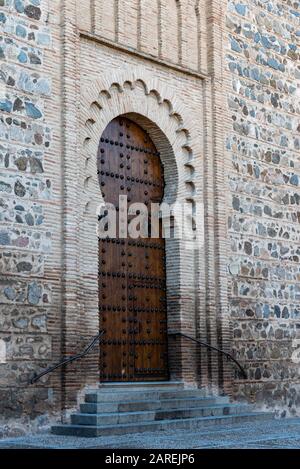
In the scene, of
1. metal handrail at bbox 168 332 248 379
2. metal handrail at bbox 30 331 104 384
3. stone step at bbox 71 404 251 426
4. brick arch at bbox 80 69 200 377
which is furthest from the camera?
metal handrail at bbox 168 332 248 379

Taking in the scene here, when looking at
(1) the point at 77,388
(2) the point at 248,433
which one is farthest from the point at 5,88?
(2) the point at 248,433

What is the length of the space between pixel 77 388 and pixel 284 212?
5.11 meters

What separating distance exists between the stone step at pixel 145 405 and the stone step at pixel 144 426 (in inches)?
12.6

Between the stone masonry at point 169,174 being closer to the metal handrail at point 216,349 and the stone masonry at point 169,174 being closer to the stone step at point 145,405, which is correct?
the metal handrail at point 216,349

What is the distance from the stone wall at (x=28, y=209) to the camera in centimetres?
948

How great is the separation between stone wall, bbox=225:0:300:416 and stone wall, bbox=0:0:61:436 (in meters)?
3.32

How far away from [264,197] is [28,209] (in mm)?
4609

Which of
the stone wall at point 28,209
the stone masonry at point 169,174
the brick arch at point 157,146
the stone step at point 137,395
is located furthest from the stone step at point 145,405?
the brick arch at point 157,146

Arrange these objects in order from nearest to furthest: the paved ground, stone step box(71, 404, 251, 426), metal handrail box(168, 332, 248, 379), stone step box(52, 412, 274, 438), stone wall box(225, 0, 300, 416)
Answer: the paved ground → stone step box(52, 412, 274, 438) → stone step box(71, 404, 251, 426) → metal handrail box(168, 332, 248, 379) → stone wall box(225, 0, 300, 416)

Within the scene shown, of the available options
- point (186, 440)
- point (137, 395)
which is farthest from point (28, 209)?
point (186, 440)

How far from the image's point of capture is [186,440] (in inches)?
343

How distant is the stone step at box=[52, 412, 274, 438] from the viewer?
9.15 m

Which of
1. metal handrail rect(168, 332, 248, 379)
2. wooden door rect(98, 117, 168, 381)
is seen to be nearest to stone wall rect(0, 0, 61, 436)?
wooden door rect(98, 117, 168, 381)

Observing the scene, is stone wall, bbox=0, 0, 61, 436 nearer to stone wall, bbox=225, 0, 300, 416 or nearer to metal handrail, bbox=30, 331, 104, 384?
metal handrail, bbox=30, 331, 104, 384
